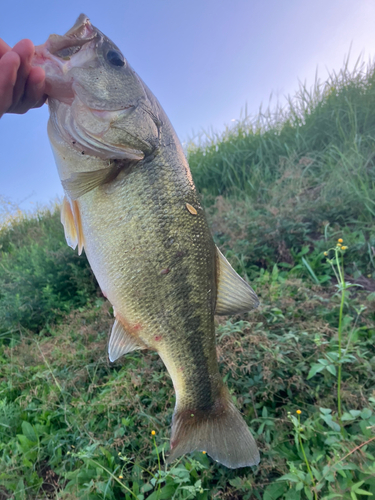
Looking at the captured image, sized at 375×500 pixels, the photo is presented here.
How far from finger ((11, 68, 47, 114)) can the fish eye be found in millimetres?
304

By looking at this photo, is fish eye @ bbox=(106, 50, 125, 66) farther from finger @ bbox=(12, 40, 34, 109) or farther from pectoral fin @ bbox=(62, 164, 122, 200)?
pectoral fin @ bbox=(62, 164, 122, 200)

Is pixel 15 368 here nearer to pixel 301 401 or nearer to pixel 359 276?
pixel 301 401

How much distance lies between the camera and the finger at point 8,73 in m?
1.01

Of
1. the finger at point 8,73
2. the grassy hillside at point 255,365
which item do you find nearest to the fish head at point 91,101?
the finger at point 8,73

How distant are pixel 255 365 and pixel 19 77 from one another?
6.25 ft

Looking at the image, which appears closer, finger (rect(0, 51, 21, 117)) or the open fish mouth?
finger (rect(0, 51, 21, 117))

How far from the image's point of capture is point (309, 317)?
2.12m

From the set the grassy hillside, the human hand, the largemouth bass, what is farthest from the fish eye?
the grassy hillside

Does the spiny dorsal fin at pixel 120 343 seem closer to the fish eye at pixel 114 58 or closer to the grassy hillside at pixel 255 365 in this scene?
the grassy hillside at pixel 255 365

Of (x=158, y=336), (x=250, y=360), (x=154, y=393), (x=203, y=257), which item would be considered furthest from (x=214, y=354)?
(x=154, y=393)

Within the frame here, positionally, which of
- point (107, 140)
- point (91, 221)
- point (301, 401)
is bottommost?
point (301, 401)

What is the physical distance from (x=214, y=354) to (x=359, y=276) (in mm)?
1787

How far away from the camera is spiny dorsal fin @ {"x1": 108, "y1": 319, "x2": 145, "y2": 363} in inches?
48.6

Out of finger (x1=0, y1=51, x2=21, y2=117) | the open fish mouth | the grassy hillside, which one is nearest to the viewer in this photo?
finger (x1=0, y1=51, x2=21, y2=117)
